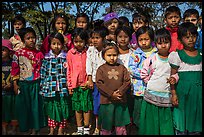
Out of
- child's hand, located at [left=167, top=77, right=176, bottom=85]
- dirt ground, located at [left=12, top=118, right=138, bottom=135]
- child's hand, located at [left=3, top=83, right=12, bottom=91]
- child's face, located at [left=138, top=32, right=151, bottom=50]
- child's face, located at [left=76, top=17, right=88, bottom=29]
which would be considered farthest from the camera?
child's face, located at [left=76, top=17, right=88, bottom=29]

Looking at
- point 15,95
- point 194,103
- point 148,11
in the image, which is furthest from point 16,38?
point 148,11

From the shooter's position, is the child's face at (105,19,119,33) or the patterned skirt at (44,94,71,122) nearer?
the patterned skirt at (44,94,71,122)

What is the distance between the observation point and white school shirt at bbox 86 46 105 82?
390cm

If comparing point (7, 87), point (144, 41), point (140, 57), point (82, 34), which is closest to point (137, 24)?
point (144, 41)

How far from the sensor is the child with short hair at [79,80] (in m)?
3.93

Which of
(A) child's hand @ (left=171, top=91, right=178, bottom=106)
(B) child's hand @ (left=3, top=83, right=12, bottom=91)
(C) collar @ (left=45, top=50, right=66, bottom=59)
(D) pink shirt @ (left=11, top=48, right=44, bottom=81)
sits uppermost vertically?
(C) collar @ (left=45, top=50, right=66, bottom=59)

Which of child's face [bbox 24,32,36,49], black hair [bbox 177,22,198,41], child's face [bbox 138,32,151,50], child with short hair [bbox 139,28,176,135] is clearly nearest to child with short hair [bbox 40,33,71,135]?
child's face [bbox 24,32,36,49]

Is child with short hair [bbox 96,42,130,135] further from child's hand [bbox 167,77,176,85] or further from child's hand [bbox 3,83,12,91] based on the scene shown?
child's hand [bbox 3,83,12,91]

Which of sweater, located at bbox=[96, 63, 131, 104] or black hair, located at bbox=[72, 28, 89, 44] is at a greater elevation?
black hair, located at bbox=[72, 28, 89, 44]

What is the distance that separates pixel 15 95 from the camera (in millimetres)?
3879

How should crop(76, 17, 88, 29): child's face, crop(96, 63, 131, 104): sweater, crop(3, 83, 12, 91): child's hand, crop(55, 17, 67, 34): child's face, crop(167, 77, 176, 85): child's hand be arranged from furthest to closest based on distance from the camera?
crop(76, 17, 88, 29): child's face, crop(55, 17, 67, 34): child's face, crop(3, 83, 12, 91): child's hand, crop(96, 63, 131, 104): sweater, crop(167, 77, 176, 85): child's hand

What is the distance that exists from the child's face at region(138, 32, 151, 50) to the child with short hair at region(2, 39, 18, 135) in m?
1.81

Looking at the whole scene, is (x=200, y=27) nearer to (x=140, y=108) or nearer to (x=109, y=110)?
(x=140, y=108)

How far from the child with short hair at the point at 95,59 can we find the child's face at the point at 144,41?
0.57m
